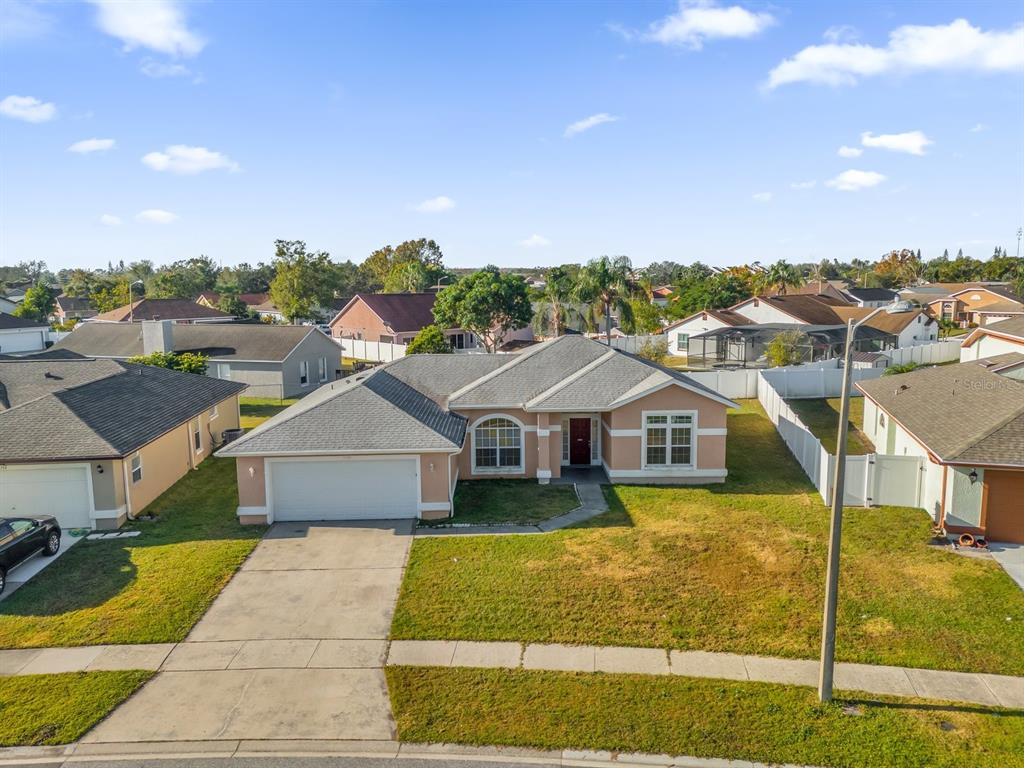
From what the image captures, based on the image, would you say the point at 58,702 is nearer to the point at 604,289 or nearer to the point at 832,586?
the point at 832,586

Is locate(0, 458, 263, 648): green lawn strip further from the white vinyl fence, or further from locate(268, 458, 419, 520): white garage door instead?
the white vinyl fence

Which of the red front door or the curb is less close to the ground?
the red front door

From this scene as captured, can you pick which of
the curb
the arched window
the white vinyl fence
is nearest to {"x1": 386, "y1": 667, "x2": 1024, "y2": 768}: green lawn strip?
the curb

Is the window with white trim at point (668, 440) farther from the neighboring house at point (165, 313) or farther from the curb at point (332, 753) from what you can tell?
the neighboring house at point (165, 313)

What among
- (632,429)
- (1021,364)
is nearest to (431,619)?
(632,429)

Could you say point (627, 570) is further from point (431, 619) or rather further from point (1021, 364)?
point (1021, 364)

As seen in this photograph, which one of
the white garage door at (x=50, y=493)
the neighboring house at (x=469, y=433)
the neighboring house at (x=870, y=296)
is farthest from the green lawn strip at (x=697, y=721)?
the neighboring house at (x=870, y=296)

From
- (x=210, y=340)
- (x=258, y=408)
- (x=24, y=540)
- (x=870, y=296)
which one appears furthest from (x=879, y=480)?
(x=870, y=296)
